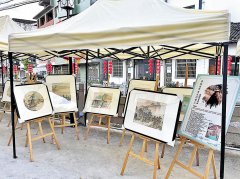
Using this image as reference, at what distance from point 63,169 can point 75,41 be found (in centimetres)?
183

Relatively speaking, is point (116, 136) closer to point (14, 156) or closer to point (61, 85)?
point (61, 85)

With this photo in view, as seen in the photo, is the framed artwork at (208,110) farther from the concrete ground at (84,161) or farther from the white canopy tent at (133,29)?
the concrete ground at (84,161)

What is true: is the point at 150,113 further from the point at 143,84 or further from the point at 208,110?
the point at 143,84

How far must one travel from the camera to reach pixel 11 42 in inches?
137

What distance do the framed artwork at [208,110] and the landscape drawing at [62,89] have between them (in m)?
2.92

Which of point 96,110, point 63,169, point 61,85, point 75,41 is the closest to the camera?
point 75,41

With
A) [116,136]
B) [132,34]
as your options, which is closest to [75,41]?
A: [132,34]

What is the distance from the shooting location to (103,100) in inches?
187

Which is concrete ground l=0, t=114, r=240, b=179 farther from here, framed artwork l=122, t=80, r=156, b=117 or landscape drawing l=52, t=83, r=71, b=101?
framed artwork l=122, t=80, r=156, b=117

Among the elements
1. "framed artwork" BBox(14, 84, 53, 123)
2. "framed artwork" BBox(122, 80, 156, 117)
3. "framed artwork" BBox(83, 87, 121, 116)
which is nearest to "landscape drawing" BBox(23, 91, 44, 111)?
"framed artwork" BBox(14, 84, 53, 123)

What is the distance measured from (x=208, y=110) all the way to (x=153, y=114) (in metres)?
0.67

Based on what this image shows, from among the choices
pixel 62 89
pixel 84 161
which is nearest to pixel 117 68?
pixel 62 89

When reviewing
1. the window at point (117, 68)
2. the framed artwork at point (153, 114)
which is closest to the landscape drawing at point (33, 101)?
the framed artwork at point (153, 114)

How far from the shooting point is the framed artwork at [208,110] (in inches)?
97.8
